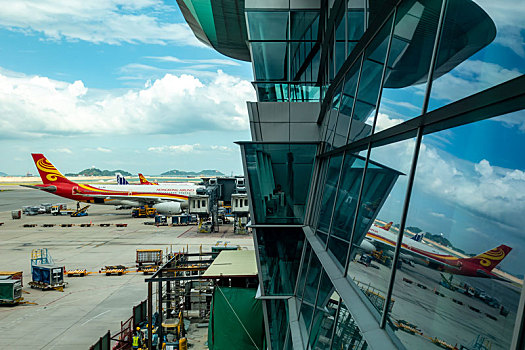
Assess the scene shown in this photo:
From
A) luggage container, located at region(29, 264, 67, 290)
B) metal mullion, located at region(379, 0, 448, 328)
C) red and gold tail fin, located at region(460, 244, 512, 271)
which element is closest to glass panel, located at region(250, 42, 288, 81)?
metal mullion, located at region(379, 0, 448, 328)

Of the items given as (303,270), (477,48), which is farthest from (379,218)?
(303,270)

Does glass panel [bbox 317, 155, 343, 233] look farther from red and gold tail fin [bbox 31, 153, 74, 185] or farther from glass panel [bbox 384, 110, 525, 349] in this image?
red and gold tail fin [bbox 31, 153, 74, 185]

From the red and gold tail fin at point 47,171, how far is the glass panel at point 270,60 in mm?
57452

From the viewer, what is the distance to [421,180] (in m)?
3.72

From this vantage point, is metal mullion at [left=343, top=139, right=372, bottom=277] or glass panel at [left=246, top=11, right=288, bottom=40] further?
glass panel at [left=246, top=11, right=288, bottom=40]

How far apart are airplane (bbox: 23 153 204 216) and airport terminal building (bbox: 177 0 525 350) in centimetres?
4881

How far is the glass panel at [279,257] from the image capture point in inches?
485

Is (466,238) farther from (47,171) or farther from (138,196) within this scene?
(47,171)

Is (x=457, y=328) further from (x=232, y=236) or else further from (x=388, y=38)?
(x=232, y=236)

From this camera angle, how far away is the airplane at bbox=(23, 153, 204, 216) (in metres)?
57.6

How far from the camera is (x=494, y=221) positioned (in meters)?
2.64

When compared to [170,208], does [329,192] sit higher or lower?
higher

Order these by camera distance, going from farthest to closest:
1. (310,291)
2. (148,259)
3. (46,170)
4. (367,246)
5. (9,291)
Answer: (46,170), (148,259), (9,291), (310,291), (367,246)

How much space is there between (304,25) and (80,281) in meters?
22.4
